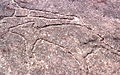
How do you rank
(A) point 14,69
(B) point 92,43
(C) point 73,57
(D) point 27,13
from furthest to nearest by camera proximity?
(D) point 27,13 → (B) point 92,43 → (C) point 73,57 → (A) point 14,69

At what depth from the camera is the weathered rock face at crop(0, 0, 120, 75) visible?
2.32 m

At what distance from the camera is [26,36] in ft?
8.60

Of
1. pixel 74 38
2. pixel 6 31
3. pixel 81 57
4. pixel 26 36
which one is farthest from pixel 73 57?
pixel 6 31

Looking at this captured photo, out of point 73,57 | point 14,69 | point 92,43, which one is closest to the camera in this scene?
point 14,69

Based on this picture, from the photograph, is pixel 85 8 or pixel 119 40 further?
pixel 85 8

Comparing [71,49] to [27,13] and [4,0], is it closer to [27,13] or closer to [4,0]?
[27,13]

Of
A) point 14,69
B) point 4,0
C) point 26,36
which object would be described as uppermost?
point 4,0

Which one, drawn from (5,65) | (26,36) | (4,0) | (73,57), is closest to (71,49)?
(73,57)

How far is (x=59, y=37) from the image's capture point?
2.65m

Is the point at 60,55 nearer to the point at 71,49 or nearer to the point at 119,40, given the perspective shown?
the point at 71,49

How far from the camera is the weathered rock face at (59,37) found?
91.3 inches

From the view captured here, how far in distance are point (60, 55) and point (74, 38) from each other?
321 millimetres

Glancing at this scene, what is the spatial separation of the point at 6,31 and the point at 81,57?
2.95 ft

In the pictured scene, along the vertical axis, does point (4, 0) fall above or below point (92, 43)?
above
